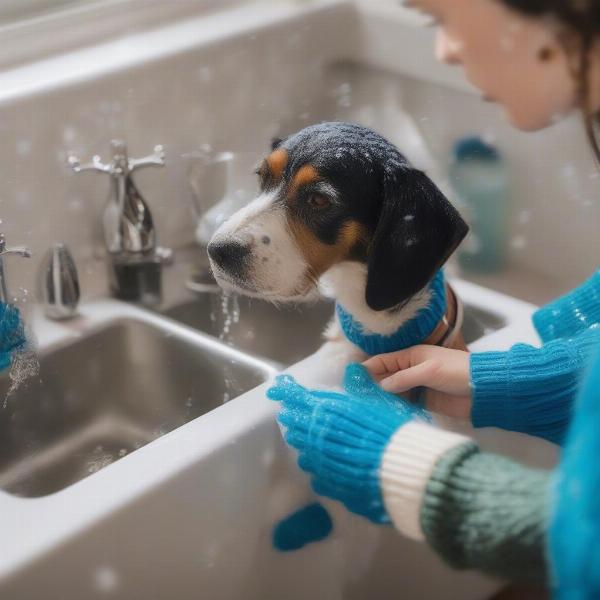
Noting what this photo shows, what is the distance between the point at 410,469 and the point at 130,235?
51 centimetres

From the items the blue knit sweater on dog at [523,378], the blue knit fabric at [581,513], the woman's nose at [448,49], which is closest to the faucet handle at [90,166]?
the blue knit sweater on dog at [523,378]

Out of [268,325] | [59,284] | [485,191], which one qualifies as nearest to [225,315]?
[268,325]

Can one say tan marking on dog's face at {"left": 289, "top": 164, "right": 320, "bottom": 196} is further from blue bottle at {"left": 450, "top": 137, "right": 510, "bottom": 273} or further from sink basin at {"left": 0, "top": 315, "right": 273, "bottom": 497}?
blue bottle at {"left": 450, "top": 137, "right": 510, "bottom": 273}

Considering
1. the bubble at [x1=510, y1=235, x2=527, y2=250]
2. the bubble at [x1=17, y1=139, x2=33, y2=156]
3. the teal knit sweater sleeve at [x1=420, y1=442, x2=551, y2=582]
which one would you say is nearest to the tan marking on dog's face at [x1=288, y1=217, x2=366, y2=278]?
the teal knit sweater sleeve at [x1=420, y1=442, x2=551, y2=582]

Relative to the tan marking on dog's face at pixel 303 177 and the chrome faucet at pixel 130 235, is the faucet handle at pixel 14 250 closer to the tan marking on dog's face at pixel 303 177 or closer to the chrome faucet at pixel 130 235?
the chrome faucet at pixel 130 235

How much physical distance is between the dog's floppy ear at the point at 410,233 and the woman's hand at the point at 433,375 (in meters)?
0.06

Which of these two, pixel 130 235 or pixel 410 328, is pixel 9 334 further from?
pixel 410 328

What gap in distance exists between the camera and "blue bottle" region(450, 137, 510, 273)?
3.82 feet

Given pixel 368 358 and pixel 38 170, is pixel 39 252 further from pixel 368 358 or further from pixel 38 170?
pixel 368 358

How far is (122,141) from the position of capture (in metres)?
1.04

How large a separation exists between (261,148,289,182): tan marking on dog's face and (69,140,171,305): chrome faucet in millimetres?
249

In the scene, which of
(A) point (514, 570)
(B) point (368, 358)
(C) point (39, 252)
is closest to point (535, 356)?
(B) point (368, 358)

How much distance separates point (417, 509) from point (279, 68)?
71cm

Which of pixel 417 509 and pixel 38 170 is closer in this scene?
pixel 417 509
